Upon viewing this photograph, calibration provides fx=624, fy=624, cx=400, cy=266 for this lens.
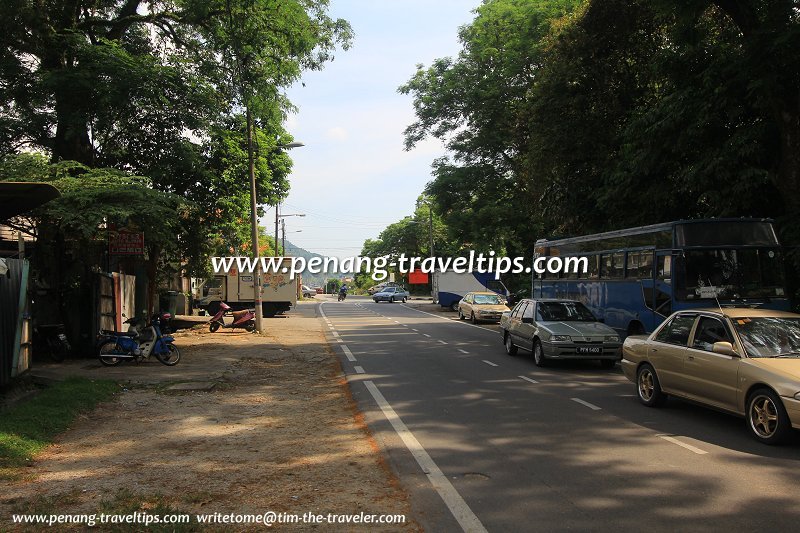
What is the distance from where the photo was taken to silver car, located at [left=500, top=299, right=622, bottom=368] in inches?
532

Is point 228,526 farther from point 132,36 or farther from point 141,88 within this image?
point 132,36

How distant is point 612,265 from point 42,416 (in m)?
13.9

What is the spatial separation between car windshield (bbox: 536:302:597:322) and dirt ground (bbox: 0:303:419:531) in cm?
557

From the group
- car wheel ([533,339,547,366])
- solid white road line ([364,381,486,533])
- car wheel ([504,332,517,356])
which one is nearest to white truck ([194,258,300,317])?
car wheel ([504,332,517,356])

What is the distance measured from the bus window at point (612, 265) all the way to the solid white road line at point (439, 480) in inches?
378

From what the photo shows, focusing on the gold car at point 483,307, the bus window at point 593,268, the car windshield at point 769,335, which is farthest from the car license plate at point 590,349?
the gold car at point 483,307

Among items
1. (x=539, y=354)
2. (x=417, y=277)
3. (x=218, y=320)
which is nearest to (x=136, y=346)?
(x=539, y=354)

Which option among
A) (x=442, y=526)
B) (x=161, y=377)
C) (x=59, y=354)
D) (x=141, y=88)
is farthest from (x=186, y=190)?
(x=442, y=526)

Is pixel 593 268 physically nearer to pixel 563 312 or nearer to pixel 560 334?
pixel 563 312

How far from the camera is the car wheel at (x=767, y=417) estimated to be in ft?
21.9

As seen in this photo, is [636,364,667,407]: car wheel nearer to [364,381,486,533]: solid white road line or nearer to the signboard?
[364,381,486,533]: solid white road line

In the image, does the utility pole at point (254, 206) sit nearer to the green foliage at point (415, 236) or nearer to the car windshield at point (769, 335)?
the car windshield at point (769, 335)

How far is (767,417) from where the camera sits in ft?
22.8

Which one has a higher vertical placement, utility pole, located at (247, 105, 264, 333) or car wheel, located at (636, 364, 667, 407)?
utility pole, located at (247, 105, 264, 333)
